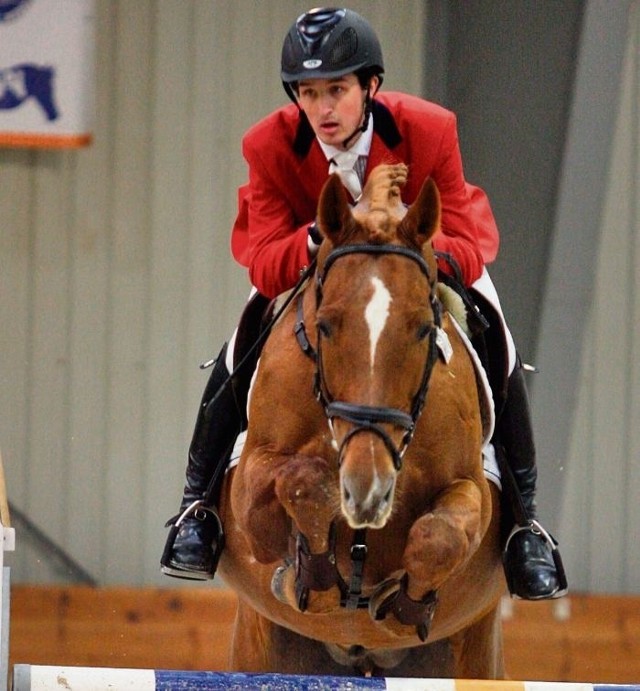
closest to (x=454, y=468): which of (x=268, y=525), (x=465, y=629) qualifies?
(x=268, y=525)

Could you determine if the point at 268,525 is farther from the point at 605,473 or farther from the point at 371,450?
the point at 605,473

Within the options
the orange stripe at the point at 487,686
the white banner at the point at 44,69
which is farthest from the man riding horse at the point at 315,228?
the white banner at the point at 44,69

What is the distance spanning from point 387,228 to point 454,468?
1.87 ft

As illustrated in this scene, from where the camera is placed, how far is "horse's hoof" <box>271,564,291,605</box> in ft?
10.4

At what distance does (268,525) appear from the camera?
311 cm

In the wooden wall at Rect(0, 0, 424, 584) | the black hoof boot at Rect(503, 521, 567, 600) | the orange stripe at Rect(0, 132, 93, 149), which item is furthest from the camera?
the wooden wall at Rect(0, 0, 424, 584)

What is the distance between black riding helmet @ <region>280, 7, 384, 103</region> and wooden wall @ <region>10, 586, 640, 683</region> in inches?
163

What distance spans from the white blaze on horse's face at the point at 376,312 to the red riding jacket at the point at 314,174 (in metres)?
0.53

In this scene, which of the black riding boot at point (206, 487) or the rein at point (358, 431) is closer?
the rein at point (358, 431)

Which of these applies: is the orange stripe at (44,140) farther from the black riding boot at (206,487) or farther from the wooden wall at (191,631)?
the black riding boot at (206,487)

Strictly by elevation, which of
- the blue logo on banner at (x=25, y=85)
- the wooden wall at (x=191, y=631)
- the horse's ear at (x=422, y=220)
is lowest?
the wooden wall at (x=191, y=631)

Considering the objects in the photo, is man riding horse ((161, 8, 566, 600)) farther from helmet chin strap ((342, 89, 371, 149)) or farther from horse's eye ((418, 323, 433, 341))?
horse's eye ((418, 323, 433, 341))

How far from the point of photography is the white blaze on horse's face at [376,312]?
276cm

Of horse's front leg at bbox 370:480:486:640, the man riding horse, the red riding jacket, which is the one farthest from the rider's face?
horse's front leg at bbox 370:480:486:640
